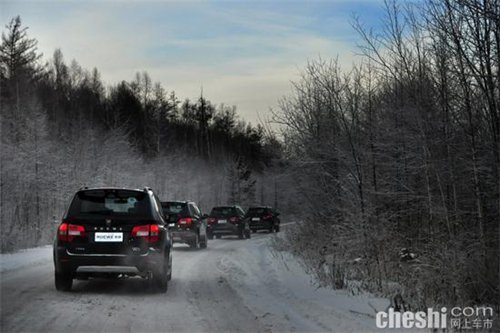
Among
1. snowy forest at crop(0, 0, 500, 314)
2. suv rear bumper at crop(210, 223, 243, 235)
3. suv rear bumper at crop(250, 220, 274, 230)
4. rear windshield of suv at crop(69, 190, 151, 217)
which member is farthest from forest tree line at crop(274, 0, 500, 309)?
suv rear bumper at crop(250, 220, 274, 230)

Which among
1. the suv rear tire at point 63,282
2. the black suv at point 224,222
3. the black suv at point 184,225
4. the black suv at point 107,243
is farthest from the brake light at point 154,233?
the black suv at point 224,222

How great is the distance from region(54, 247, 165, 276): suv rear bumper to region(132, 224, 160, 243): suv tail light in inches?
13.4

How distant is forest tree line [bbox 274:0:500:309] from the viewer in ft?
36.4

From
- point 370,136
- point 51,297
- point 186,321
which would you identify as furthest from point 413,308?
point 370,136

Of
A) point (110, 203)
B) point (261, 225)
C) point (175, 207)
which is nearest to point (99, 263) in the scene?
point (110, 203)

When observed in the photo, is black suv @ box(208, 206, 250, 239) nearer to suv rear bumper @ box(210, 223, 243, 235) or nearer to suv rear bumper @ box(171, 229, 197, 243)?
suv rear bumper @ box(210, 223, 243, 235)

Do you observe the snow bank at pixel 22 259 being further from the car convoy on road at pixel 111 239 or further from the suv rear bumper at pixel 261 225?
the suv rear bumper at pixel 261 225

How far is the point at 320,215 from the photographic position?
2172 cm

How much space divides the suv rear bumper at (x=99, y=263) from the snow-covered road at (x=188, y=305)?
16.5 inches

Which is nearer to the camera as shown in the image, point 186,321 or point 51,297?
point 186,321

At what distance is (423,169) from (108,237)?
7394mm

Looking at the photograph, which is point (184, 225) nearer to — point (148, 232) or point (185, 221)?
point (185, 221)

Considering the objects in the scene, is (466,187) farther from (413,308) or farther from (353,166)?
(353,166)

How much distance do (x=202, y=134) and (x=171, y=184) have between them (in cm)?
3302
